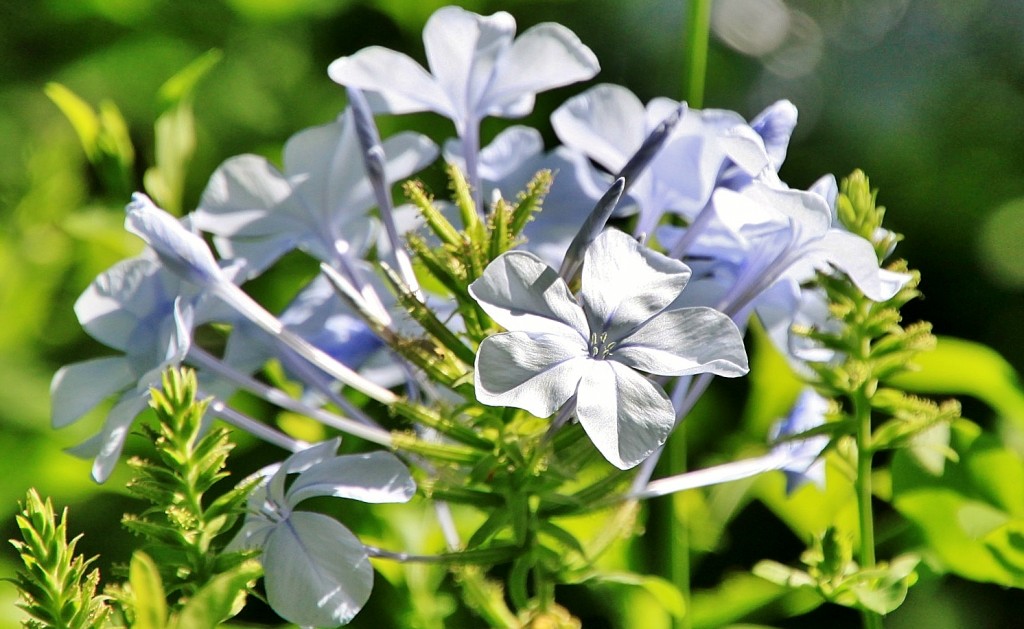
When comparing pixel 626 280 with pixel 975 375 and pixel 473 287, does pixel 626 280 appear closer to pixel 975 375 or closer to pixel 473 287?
pixel 473 287

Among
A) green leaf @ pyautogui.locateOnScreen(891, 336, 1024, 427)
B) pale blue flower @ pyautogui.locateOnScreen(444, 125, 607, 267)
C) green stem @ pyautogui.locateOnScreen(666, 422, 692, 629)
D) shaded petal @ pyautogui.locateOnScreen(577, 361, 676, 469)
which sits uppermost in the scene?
shaded petal @ pyautogui.locateOnScreen(577, 361, 676, 469)

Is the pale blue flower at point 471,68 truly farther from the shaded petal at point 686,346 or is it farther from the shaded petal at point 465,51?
the shaded petal at point 686,346

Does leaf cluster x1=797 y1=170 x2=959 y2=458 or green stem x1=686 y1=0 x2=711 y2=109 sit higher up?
green stem x1=686 y1=0 x2=711 y2=109

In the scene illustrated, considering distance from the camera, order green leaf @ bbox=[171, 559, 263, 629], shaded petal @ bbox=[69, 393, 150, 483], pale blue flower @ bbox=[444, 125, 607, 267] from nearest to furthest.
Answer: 1. green leaf @ bbox=[171, 559, 263, 629]
2. shaded petal @ bbox=[69, 393, 150, 483]
3. pale blue flower @ bbox=[444, 125, 607, 267]

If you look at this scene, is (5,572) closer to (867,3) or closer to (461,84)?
(461,84)

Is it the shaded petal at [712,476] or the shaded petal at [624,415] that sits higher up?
the shaded petal at [624,415]

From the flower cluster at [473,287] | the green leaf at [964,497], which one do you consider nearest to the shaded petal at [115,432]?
the flower cluster at [473,287]

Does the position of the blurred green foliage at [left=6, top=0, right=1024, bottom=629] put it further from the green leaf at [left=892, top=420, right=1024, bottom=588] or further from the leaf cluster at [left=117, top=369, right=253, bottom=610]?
the leaf cluster at [left=117, top=369, right=253, bottom=610]

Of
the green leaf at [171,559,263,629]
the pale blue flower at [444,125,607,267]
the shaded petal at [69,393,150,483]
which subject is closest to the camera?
the green leaf at [171,559,263,629]

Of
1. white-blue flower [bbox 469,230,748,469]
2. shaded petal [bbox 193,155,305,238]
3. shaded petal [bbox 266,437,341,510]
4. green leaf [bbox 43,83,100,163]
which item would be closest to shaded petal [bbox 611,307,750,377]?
white-blue flower [bbox 469,230,748,469]
